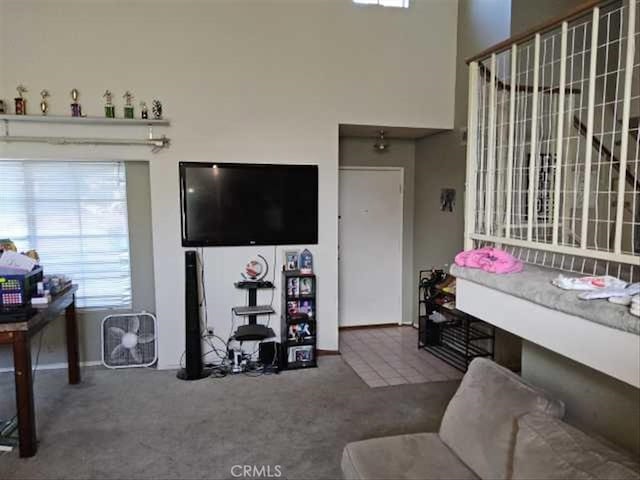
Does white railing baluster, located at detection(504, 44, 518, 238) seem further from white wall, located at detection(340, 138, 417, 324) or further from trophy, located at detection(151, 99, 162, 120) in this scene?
white wall, located at detection(340, 138, 417, 324)

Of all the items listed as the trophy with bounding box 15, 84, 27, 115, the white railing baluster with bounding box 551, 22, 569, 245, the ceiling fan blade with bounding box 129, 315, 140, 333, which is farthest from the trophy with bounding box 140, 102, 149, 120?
the white railing baluster with bounding box 551, 22, 569, 245

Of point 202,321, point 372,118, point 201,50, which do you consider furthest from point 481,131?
point 202,321

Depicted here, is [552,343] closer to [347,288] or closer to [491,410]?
[491,410]

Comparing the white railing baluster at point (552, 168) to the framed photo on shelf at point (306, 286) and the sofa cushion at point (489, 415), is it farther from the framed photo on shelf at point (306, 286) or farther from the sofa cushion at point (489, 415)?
the framed photo on shelf at point (306, 286)

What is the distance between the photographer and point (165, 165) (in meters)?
4.15

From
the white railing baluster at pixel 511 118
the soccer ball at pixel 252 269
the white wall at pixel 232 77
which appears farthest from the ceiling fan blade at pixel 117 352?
the white railing baluster at pixel 511 118

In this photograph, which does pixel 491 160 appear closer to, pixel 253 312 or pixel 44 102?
pixel 253 312

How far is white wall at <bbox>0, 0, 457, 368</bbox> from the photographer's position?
3.91 meters

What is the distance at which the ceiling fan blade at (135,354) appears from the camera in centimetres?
430

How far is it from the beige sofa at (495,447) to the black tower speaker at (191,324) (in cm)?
223

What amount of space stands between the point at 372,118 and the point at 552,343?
3.22 m

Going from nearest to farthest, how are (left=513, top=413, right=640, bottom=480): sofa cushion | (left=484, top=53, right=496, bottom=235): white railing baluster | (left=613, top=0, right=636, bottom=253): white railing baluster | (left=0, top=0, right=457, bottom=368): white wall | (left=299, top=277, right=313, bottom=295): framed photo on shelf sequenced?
1. (left=513, top=413, right=640, bottom=480): sofa cushion
2. (left=613, top=0, right=636, bottom=253): white railing baluster
3. (left=484, top=53, right=496, bottom=235): white railing baluster
4. (left=0, top=0, right=457, bottom=368): white wall
5. (left=299, top=277, right=313, bottom=295): framed photo on shelf

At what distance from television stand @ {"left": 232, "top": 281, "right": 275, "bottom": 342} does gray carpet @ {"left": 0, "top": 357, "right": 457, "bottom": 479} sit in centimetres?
38

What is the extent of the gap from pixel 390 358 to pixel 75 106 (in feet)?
12.0
